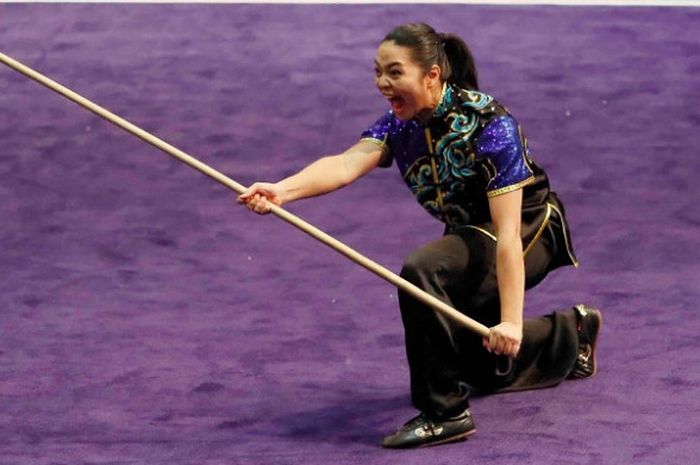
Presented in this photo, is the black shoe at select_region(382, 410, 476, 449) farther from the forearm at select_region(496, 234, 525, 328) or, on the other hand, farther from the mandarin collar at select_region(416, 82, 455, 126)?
the mandarin collar at select_region(416, 82, 455, 126)

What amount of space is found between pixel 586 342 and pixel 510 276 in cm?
49

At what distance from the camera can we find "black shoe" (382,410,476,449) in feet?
11.7

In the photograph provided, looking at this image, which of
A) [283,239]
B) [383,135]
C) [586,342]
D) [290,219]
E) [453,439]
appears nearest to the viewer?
[290,219]

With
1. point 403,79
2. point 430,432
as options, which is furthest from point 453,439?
point 403,79

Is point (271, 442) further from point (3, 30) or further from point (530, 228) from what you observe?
point (3, 30)

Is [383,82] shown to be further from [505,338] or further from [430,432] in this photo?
[430,432]

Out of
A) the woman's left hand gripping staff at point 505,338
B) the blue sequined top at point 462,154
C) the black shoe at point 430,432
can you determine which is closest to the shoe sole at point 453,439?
the black shoe at point 430,432

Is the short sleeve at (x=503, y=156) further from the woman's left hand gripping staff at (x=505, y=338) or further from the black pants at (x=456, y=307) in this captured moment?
the woman's left hand gripping staff at (x=505, y=338)

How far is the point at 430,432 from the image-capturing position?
3.59m

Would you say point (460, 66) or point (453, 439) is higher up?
point (460, 66)

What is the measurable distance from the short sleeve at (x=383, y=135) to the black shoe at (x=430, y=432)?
1.77ft

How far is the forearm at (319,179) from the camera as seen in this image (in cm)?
367

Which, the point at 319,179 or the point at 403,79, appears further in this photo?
the point at 319,179

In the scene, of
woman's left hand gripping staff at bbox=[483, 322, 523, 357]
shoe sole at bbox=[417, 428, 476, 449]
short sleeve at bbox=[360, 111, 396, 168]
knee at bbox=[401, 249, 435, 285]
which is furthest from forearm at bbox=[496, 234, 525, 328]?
short sleeve at bbox=[360, 111, 396, 168]
